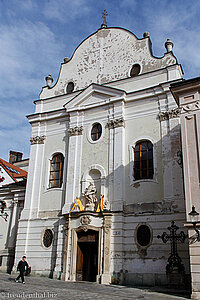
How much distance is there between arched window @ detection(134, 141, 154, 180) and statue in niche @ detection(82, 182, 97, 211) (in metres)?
2.41

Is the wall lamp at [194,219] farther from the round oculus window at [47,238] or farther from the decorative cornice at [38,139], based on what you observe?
the decorative cornice at [38,139]

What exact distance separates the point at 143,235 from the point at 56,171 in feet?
22.9

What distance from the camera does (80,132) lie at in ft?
65.1

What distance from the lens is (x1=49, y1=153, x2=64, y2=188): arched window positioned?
19781 millimetres

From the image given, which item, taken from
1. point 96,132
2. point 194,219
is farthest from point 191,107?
point 96,132

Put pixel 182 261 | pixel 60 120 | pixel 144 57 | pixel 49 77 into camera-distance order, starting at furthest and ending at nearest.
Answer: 1. pixel 49 77
2. pixel 60 120
3. pixel 144 57
4. pixel 182 261

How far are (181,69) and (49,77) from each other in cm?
948

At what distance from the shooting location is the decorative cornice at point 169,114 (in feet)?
56.2

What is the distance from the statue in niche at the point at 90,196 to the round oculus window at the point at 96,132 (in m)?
2.98

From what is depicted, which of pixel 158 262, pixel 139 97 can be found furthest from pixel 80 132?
pixel 158 262

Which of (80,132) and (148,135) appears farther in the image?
(80,132)

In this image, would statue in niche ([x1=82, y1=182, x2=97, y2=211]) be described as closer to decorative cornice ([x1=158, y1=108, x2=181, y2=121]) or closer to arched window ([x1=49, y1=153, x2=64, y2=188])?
arched window ([x1=49, y1=153, x2=64, y2=188])

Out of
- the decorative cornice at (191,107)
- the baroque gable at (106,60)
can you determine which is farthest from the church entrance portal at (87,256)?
the baroque gable at (106,60)

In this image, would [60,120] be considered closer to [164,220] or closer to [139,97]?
[139,97]
